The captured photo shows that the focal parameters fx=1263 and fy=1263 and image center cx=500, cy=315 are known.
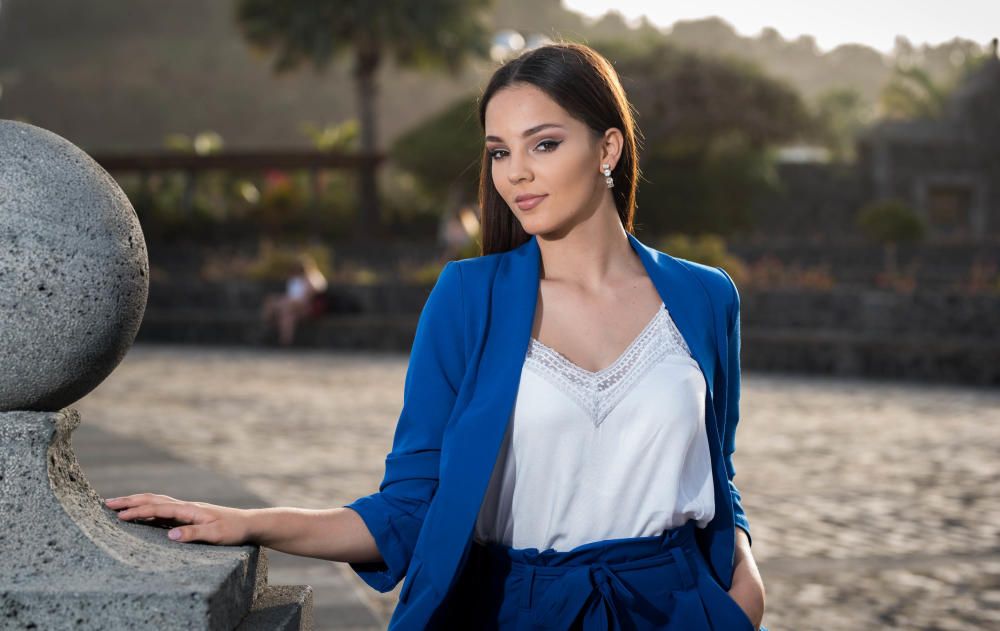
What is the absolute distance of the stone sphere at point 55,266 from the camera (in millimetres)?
1731

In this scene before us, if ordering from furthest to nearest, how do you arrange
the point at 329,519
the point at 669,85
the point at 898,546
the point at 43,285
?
the point at 669,85
the point at 898,546
the point at 329,519
the point at 43,285

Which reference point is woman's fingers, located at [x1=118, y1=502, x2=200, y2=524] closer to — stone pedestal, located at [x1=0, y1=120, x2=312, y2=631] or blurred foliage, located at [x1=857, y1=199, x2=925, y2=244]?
stone pedestal, located at [x1=0, y1=120, x2=312, y2=631]

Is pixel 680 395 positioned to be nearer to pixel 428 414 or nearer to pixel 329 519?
pixel 428 414

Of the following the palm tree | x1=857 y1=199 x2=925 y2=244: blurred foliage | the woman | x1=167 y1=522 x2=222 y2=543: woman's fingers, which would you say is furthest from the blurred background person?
the palm tree

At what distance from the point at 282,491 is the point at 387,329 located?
1025 centimetres

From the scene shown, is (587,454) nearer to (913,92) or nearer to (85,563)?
(85,563)

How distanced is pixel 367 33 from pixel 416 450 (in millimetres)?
34801

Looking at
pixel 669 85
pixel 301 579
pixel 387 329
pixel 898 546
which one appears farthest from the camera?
pixel 669 85

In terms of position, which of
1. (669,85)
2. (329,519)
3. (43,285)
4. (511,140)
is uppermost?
(669,85)

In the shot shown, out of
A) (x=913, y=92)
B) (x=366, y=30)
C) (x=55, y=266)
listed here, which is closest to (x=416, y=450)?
(x=55, y=266)

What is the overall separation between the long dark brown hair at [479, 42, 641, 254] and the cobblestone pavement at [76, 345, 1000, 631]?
8.96 feet

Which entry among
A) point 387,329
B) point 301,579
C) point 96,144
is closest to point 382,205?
point 387,329

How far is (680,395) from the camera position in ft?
6.66

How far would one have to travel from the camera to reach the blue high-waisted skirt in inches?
76.4
